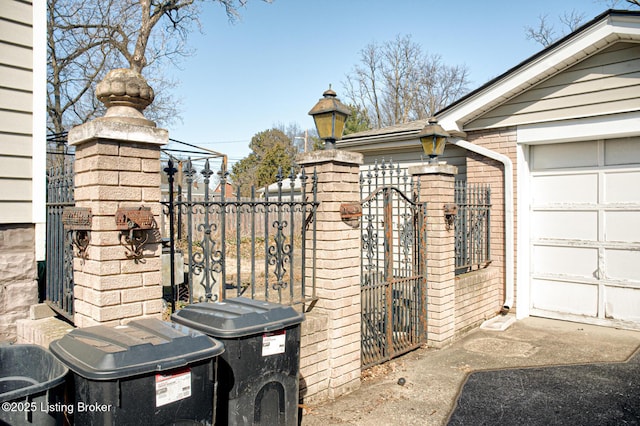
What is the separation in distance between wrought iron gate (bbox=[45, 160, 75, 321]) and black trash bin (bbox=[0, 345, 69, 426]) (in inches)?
38.7

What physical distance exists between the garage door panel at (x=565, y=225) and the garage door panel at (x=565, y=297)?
0.74m

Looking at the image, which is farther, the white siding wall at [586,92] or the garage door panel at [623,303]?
the garage door panel at [623,303]

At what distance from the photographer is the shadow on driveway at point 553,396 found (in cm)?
381

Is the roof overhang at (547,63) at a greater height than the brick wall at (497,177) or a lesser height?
greater

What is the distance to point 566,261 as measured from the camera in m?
6.96

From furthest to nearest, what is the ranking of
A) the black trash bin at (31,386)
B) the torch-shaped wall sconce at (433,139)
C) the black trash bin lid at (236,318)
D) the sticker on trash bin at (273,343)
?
the torch-shaped wall sconce at (433,139) → the sticker on trash bin at (273,343) → the black trash bin lid at (236,318) → the black trash bin at (31,386)

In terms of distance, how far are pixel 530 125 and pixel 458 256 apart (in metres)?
2.35

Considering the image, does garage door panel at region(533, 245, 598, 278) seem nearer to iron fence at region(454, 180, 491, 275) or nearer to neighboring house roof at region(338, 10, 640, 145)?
iron fence at region(454, 180, 491, 275)

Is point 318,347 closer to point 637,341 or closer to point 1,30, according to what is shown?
point 1,30

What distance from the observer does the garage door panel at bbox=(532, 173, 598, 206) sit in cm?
671

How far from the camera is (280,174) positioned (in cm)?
387

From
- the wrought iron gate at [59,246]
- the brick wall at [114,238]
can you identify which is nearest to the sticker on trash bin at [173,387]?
the brick wall at [114,238]

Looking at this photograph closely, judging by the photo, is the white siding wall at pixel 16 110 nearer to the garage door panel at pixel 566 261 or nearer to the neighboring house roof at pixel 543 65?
the neighboring house roof at pixel 543 65

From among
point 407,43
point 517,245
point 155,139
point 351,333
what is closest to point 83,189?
point 155,139
